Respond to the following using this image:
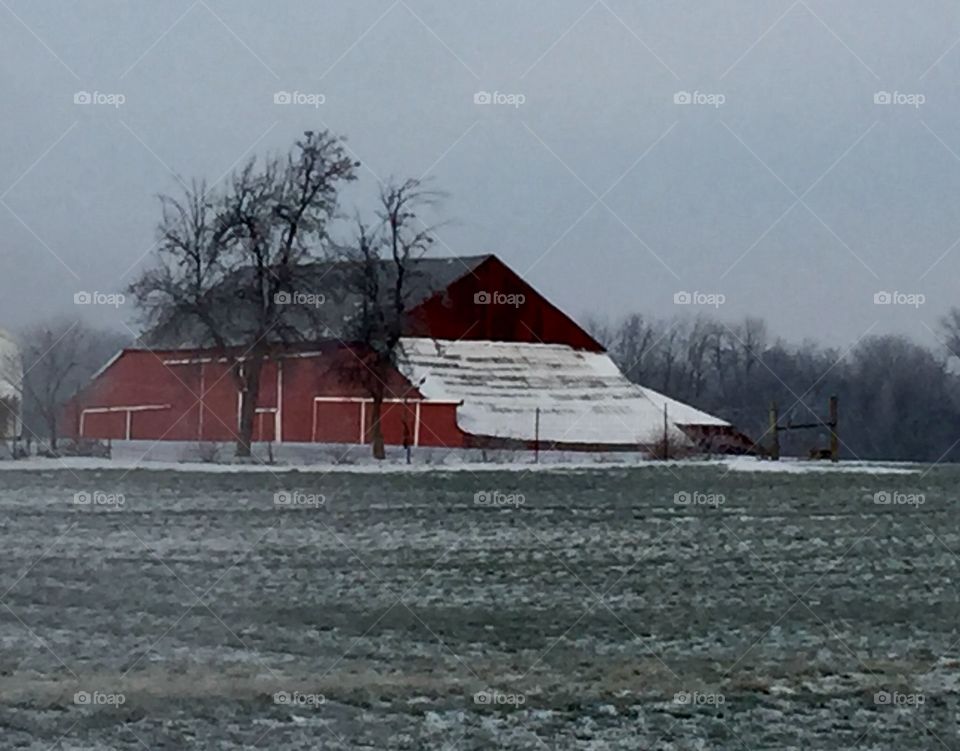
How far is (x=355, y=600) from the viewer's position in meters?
4.75

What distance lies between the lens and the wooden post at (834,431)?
484 cm

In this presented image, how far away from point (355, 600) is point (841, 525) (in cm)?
176

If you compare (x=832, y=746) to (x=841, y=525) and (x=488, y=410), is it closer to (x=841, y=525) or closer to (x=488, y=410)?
(x=841, y=525)

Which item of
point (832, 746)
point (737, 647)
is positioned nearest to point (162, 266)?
point (737, 647)
